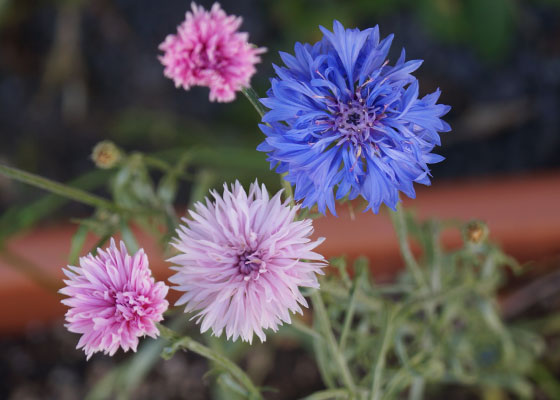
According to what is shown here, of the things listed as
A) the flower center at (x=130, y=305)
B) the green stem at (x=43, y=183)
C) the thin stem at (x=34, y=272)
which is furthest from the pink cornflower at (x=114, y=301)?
the thin stem at (x=34, y=272)

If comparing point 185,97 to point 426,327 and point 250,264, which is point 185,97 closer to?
point 426,327

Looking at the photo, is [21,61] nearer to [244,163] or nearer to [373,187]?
[244,163]

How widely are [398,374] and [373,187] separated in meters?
0.23

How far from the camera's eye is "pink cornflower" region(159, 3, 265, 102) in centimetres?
55

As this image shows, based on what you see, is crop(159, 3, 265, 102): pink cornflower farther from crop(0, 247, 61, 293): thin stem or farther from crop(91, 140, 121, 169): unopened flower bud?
crop(0, 247, 61, 293): thin stem

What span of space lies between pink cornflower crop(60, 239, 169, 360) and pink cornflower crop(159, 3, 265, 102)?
0.17 m

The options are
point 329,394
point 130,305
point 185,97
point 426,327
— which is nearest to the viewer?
point 130,305

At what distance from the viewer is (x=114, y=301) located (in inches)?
18.3

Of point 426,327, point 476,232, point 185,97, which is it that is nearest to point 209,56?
point 476,232

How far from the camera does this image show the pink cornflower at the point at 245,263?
456 millimetres

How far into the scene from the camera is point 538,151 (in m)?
1.22

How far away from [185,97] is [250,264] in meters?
0.96

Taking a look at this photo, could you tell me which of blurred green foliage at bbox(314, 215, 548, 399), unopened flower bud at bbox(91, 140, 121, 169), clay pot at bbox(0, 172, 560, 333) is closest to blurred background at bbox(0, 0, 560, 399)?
clay pot at bbox(0, 172, 560, 333)

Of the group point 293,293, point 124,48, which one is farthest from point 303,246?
point 124,48
